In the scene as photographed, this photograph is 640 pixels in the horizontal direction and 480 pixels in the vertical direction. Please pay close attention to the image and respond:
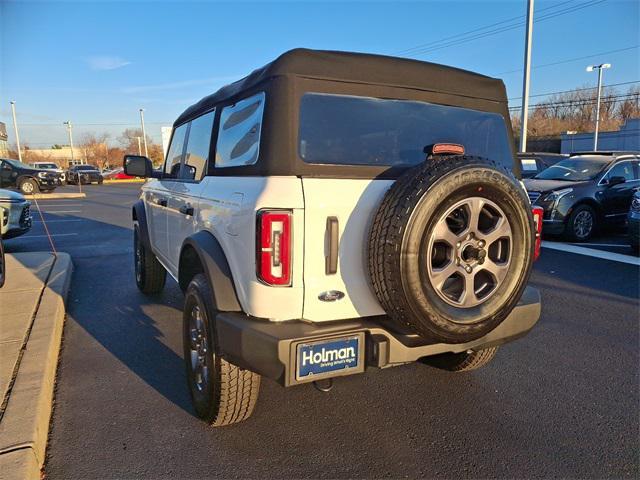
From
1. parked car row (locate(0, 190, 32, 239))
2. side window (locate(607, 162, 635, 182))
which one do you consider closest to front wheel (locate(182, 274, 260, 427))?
parked car row (locate(0, 190, 32, 239))

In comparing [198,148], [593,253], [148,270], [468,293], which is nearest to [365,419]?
[468,293]

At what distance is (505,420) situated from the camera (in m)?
2.82

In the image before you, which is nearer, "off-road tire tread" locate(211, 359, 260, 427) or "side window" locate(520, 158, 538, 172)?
"off-road tire tread" locate(211, 359, 260, 427)

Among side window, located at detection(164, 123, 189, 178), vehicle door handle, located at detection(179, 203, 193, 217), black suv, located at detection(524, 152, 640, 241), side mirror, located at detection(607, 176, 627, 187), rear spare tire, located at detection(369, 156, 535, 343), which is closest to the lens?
rear spare tire, located at detection(369, 156, 535, 343)

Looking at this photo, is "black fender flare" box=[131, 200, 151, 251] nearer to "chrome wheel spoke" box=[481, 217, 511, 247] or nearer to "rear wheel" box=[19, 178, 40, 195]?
"chrome wheel spoke" box=[481, 217, 511, 247]

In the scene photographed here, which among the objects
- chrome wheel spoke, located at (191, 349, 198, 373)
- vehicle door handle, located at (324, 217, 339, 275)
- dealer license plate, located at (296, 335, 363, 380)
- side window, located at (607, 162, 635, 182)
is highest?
side window, located at (607, 162, 635, 182)

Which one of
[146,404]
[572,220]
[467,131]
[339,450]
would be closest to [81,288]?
[146,404]

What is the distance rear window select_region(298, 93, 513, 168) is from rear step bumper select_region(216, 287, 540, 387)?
841 mm

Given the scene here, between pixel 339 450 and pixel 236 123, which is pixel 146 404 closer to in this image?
pixel 339 450

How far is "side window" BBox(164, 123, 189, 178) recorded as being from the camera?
13.6 ft

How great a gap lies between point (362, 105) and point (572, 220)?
24.9 ft

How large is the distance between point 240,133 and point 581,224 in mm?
8198

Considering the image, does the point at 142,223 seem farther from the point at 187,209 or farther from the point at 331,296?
the point at 331,296

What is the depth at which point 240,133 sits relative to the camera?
2699 mm
